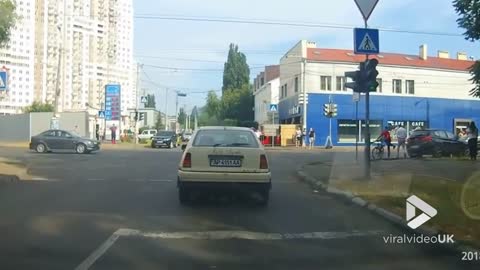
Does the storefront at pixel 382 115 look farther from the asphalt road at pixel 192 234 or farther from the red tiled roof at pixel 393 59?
the asphalt road at pixel 192 234

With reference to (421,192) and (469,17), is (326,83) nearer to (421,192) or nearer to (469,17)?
(469,17)

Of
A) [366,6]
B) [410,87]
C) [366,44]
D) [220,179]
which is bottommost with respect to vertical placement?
[220,179]

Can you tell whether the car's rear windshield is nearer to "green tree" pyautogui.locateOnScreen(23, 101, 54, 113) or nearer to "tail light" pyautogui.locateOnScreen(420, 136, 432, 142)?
"tail light" pyautogui.locateOnScreen(420, 136, 432, 142)

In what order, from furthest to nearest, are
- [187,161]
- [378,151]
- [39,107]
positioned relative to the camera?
[39,107] → [378,151] → [187,161]

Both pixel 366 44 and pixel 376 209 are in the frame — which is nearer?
pixel 376 209

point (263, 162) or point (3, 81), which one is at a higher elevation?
point (3, 81)

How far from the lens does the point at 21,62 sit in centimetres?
6106

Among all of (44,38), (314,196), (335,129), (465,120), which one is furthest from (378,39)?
(44,38)

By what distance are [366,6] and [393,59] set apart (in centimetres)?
4505

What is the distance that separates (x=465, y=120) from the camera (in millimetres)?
56219

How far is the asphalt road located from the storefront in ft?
125

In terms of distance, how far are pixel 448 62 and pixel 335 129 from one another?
1786cm

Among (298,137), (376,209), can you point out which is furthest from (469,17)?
(298,137)

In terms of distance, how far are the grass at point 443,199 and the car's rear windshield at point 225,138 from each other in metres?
2.59
